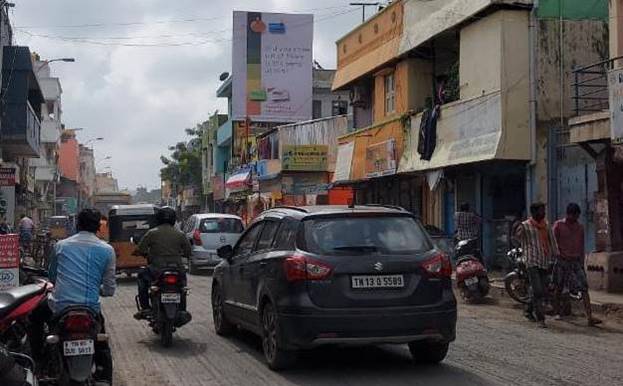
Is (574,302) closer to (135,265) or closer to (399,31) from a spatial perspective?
(135,265)

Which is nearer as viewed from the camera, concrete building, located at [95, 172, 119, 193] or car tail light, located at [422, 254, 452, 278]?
car tail light, located at [422, 254, 452, 278]

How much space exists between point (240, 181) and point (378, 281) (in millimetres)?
36671

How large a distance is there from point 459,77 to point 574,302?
30.1ft

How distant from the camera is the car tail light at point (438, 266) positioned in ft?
26.1

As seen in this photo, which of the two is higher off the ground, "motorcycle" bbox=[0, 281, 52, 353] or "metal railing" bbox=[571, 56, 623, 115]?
"metal railing" bbox=[571, 56, 623, 115]

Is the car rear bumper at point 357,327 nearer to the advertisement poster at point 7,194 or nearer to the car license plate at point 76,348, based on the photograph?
the car license plate at point 76,348

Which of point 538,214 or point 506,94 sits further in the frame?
point 506,94

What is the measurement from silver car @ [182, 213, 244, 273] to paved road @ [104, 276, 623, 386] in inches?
420

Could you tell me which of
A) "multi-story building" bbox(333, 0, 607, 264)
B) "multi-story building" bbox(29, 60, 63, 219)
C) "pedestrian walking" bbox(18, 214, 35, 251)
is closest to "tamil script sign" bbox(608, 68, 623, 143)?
"multi-story building" bbox(333, 0, 607, 264)

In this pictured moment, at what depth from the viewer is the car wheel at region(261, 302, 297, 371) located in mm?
7980

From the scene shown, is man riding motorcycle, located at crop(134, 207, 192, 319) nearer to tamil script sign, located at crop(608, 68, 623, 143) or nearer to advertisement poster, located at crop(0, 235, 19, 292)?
advertisement poster, located at crop(0, 235, 19, 292)

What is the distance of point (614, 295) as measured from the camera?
14.5 meters

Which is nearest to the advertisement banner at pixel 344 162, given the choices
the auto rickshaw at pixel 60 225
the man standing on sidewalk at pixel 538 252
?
the auto rickshaw at pixel 60 225

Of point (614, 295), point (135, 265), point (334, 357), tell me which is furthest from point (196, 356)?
point (135, 265)
